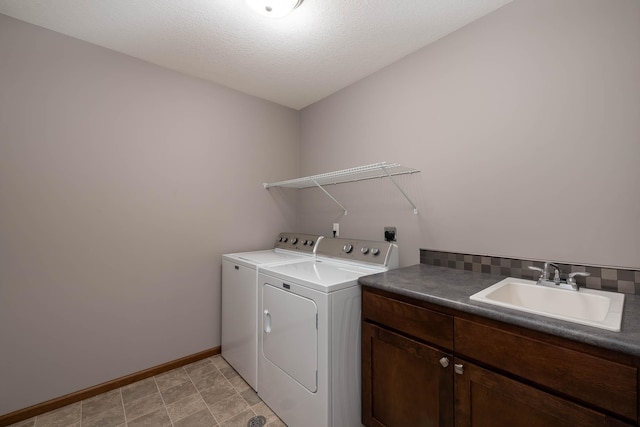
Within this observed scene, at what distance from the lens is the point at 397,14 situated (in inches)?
65.9

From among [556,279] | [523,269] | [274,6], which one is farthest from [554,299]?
[274,6]

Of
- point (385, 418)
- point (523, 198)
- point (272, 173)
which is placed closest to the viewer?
point (385, 418)

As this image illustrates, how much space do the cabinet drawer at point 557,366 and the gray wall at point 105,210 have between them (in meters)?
2.14

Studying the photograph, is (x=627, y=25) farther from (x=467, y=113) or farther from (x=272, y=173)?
(x=272, y=173)

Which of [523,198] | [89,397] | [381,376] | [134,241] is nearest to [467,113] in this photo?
[523,198]

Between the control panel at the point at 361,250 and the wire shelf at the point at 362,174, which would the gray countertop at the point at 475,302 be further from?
the wire shelf at the point at 362,174

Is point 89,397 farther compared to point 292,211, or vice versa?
point 292,211

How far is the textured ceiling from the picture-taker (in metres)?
1.61

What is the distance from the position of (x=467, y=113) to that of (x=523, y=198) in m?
0.63

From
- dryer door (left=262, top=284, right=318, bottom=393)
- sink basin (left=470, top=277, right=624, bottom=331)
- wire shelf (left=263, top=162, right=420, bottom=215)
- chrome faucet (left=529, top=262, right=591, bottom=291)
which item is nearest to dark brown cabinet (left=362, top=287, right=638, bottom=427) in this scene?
sink basin (left=470, top=277, right=624, bottom=331)

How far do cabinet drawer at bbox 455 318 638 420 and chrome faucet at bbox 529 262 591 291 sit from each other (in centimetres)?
56

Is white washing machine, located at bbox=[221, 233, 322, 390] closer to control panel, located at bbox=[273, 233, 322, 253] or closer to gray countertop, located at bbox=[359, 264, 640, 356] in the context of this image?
control panel, located at bbox=[273, 233, 322, 253]

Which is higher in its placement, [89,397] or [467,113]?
[467,113]

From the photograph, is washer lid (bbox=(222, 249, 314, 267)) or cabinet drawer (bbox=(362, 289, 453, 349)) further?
washer lid (bbox=(222, 249, 314, 267))
